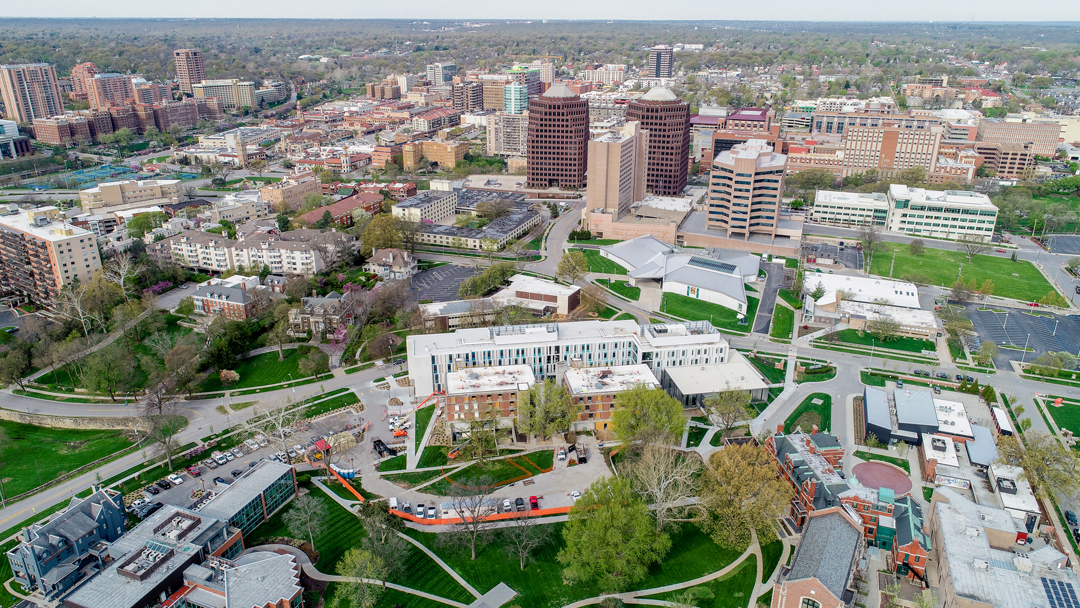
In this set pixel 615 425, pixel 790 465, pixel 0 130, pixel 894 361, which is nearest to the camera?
pixel 790 465

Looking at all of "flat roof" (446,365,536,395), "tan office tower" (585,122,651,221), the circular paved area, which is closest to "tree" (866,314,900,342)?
the circular paved area

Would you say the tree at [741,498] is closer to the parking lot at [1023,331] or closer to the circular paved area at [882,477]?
the circular paved area at [882,477]

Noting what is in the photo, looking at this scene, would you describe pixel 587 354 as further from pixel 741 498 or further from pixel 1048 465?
pixel 1048 465

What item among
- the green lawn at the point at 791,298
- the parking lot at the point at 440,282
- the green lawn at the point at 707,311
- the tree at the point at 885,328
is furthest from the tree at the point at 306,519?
the green lawn at the point at 791,298

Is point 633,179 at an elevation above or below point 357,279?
above

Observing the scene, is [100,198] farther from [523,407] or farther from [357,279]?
[523,407]

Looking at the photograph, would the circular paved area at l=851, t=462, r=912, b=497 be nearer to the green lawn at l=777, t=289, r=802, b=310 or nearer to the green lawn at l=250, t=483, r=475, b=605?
the green lawn at l=250, t=483, r=475, b=605

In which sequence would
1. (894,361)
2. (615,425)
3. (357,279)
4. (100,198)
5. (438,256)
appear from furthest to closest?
(100,198)
(438,256)
(357,279)
(894,361)
(615,425)

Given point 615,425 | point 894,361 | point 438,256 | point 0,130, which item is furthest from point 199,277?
point 0,130

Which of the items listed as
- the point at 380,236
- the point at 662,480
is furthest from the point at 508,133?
the point at 662,480
